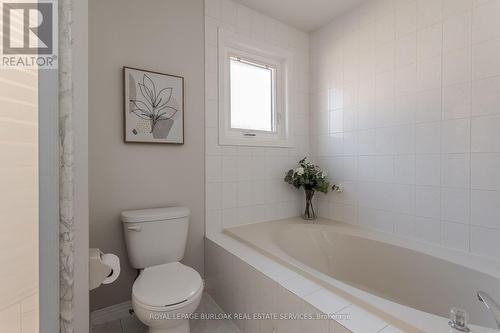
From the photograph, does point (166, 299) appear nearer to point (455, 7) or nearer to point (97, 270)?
point (97, 270)

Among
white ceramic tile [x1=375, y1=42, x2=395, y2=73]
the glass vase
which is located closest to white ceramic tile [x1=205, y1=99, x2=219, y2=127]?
the glass vase

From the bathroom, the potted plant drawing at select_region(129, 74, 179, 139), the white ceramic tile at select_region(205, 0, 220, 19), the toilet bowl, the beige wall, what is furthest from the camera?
the white ceramic tile at select_region(205, 0, 220, 19)

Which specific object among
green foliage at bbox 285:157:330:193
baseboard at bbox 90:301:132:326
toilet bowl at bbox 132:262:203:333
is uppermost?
green foliage at bbox 285:157:330:193

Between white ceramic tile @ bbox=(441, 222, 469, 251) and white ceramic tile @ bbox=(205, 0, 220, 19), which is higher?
white ceramic tile @ bbox=(205, 0, 220, 19)

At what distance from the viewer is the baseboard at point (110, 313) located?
1.65 metres

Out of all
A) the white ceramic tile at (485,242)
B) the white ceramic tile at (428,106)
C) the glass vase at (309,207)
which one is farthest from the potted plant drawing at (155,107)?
the white ceramic tile at (485,242)

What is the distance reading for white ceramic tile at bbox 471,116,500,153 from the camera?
4.69ft

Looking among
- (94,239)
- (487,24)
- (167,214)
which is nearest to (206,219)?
(167,214)

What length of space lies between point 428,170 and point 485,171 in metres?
0.30

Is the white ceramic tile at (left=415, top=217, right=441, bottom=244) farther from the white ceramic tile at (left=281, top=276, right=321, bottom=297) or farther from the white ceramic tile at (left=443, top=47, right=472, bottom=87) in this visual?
the white ceramic tile at (left=281, top=276, right=321, bottom=297)

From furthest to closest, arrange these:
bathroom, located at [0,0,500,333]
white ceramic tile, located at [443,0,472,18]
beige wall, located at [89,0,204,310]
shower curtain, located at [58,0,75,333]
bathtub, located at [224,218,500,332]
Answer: beige wall, located at [89,0,204,310], white ceramic tile, located at [443,0,472,18], bathtub, located at [224,218,500,332], bathroom, located at [0,0,500,333], shower curtain, located at [58,0,75,333]

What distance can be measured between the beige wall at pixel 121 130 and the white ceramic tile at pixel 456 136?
1.75m

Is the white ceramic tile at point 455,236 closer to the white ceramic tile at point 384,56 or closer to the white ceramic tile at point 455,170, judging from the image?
the white ceramic tile at point 455,170

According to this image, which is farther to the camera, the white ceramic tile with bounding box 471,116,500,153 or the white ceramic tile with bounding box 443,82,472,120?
the white ceramic tile with bounding box 443,82,472,120
